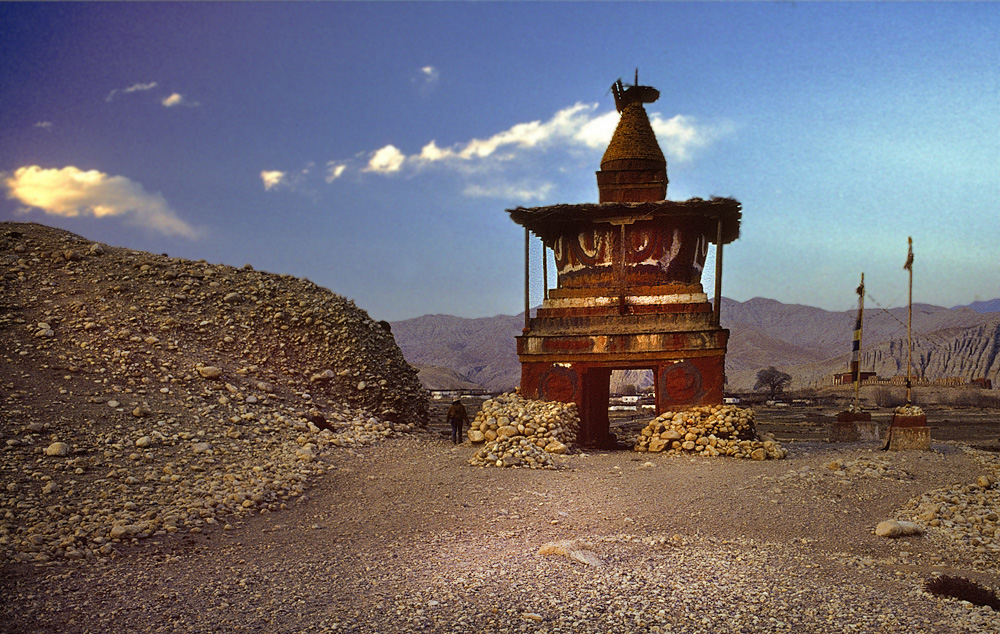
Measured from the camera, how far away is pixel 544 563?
7.68m

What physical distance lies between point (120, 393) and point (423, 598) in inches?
369

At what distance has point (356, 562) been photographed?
7.76 m

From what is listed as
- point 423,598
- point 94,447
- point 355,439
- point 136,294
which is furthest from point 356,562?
point 136,294

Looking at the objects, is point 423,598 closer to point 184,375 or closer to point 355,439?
point 355,439

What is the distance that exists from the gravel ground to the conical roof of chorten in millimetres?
9948

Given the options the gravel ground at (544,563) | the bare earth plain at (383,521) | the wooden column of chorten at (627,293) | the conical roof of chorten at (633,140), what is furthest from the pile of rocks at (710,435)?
the conical roof of chorten at (633,140)

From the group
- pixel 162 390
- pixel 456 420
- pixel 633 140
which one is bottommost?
pixel 456 420

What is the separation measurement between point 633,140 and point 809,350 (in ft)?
504

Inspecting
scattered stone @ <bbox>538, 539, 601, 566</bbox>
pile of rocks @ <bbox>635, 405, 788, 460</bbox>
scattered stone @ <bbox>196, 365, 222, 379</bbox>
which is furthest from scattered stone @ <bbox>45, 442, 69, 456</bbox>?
pile of rocks @ <bbox>635, 405, 788, 460</bbox>

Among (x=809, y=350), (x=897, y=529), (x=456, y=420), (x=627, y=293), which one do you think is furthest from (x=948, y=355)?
(x=897, y=529)

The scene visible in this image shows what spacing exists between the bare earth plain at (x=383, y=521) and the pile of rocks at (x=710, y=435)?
26.6 inches

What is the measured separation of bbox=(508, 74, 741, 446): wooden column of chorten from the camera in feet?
53.1

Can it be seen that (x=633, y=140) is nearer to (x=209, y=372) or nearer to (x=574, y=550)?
(x=209, y=372)

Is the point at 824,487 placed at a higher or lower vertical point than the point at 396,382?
lower
